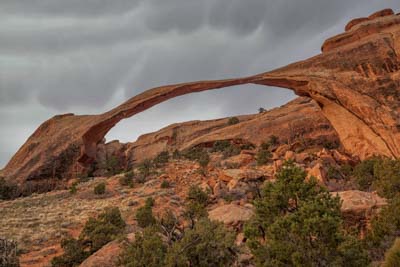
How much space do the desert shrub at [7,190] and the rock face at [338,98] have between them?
0.66 m

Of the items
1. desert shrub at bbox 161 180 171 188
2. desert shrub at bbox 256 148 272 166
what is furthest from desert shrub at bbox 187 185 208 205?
desert shrub at bbox 256 148 272 166

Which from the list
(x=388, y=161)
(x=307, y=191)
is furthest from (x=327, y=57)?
(x=307, y=191)

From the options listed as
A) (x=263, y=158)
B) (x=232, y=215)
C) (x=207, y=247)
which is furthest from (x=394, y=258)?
(x=263, y=158)

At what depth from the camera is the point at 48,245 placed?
14.3 m

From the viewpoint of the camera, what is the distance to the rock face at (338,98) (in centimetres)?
1869

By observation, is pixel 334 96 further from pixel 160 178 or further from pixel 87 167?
pixel 87 167

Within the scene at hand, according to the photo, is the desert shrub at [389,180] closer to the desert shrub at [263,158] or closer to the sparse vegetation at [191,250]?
the sparse vegetation at [191,250]

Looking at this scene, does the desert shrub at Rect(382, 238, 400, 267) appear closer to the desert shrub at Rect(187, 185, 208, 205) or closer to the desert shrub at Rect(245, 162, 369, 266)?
the desert shrub at Rect(245, 162, 369, 266)

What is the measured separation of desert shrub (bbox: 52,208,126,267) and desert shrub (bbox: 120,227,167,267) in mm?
2879

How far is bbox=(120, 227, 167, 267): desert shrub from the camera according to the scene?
8.28 meters

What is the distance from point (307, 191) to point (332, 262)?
206cm

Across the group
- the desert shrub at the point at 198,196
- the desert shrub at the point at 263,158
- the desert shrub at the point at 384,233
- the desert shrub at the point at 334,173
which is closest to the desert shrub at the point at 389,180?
the desert shrub at the point at 384,233

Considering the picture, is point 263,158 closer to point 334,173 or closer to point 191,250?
point 334,173

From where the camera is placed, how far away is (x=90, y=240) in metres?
13.0
